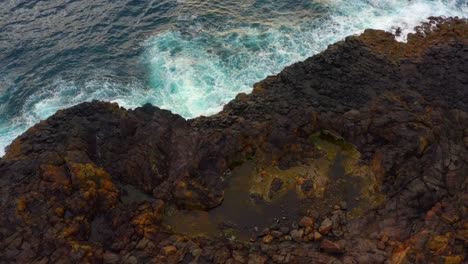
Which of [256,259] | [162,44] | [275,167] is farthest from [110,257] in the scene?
[162,44]

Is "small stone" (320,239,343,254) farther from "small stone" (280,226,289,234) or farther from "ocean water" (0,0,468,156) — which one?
"ocean water" (0,0,468,156)

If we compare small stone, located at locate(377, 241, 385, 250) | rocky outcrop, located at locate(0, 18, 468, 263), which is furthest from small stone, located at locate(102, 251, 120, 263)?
small stone, located at locate(377, 241, 385, 250)

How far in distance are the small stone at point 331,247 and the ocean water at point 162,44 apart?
16.2 m

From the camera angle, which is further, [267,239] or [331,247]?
[267,239]

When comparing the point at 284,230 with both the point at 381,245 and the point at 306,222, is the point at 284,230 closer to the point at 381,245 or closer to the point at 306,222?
the point at 306,222

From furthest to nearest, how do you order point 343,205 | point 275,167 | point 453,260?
point 275,167 → point 343,205 → point 453,260

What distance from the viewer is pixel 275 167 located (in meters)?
25.5

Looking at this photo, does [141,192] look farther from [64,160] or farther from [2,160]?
[2,160]

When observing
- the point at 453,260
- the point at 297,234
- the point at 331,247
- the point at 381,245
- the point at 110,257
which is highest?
the point at 110,257

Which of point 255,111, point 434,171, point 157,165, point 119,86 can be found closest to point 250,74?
point 255,111

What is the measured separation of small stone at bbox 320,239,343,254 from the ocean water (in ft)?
53.0

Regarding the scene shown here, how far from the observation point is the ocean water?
119 feet

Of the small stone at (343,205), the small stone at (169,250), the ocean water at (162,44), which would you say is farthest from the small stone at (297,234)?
the ocean water at (162,44)

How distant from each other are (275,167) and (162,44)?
22.5 meters
